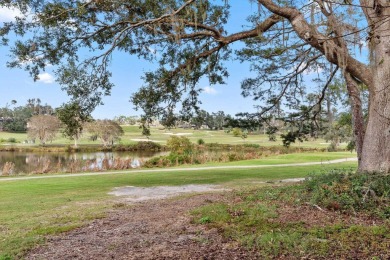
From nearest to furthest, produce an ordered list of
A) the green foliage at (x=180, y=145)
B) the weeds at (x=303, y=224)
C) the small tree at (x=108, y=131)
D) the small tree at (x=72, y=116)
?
the weeds at (x=303, y=224) → the small tree at (x=72, y=116) → the green foliage at (x=180, y=145) → the small tree at (x=108, y=131)

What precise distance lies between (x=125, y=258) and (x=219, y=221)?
1783mm

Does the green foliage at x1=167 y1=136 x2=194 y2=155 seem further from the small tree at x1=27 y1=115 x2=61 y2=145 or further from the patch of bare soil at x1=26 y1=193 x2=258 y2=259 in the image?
the patch of bare soil at x1=26 y1=193 x2=258 y2=259

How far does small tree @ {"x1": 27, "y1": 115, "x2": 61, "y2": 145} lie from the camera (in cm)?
4597

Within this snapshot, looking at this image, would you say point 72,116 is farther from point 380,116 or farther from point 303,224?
point 380,116

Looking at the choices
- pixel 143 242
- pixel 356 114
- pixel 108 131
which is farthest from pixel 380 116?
pixel 108 131

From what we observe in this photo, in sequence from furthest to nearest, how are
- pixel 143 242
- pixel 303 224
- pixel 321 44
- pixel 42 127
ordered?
pixel 42 127, pixel 321 44, pixel 303 224, pixel 143 242

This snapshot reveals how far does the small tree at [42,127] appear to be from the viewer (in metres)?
46.0

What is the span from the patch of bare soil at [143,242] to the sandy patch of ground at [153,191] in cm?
345

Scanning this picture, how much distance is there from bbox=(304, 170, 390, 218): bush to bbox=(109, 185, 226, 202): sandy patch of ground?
4864 mm

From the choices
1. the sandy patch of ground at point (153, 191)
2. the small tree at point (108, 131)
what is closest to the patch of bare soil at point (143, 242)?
the sandy patch of ground at point (153, 191)

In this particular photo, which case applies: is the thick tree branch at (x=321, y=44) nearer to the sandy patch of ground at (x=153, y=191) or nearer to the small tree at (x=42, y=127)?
the sandy patch of ground at (x=153, y=191)

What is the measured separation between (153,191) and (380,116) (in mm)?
7181

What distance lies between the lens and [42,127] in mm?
46938

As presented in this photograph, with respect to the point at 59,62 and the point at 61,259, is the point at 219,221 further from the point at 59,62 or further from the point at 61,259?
the point at 59,62
